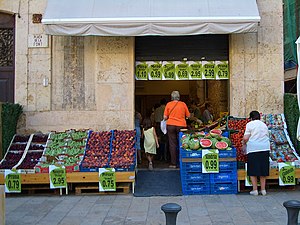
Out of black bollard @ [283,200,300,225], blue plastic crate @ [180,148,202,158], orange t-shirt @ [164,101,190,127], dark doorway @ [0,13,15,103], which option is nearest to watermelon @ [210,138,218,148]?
blue plastic crate @ [180,148,202,158]

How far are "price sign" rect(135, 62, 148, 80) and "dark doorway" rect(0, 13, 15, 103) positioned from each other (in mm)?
3315

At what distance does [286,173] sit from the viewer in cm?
815

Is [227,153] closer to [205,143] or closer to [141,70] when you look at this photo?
[205,143]

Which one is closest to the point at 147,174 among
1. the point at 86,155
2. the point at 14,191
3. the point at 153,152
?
the point at 153,152

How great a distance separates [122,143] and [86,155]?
35.2 inches

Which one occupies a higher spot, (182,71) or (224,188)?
(182,71)

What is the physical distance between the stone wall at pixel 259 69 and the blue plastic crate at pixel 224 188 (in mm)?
2416

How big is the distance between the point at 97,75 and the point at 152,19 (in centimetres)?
233

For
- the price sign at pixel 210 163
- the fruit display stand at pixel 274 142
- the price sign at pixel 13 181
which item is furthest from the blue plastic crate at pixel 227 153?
the price sign at pixel 13 181

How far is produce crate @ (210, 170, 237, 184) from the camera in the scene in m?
8.02

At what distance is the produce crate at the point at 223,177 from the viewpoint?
316 inches

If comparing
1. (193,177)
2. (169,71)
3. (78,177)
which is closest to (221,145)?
(193,177)

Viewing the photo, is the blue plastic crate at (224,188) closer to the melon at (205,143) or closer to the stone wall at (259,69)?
the melon at (205,143)

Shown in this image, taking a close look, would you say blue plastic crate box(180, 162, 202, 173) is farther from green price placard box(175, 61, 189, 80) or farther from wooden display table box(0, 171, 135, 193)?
green price placard box(175, 61, 189, 80)
